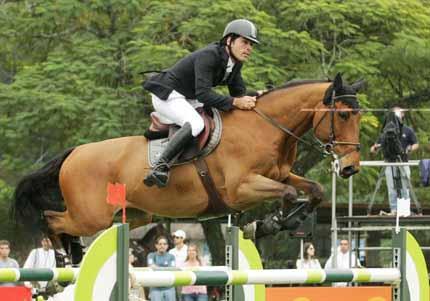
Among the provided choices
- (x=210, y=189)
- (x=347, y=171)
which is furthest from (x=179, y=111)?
(x=347, y=171)

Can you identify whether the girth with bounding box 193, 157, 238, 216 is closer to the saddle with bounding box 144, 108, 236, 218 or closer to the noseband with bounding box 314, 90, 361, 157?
the saddle with bounding box 144, 108, 236, 218

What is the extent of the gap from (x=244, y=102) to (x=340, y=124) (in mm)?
788

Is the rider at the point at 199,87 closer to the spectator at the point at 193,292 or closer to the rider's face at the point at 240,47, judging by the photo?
the rider's face at the point at 240,47

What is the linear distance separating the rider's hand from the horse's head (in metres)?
0.53

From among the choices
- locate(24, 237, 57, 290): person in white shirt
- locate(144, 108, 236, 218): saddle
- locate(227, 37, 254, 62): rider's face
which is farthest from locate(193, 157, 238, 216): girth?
locate(24, 237, 57, 290): person in white shirt

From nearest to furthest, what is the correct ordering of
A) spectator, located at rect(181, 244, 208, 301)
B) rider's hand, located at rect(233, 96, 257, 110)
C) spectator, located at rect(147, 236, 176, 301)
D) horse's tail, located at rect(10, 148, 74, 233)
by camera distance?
rider's hand, located at rect(233, 96, 257, 110) → horse's tail, located at rect(10, 148, 74, 233) → spectator, located at rect(147, 236, 176, 301) → spectator, located at rect(181, 244, 208, 301)

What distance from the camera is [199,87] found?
9.21 meters

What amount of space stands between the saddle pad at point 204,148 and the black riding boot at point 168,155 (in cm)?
13

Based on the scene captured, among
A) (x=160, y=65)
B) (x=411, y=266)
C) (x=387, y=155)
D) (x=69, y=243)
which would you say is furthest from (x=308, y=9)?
(x=411, y=266)

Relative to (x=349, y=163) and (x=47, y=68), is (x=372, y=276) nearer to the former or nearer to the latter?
(x=349, y=163)

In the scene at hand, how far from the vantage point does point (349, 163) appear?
30.7ft

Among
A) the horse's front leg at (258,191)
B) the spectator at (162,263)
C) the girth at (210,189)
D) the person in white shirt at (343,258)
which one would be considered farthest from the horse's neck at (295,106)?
the person in white shirt at (343,258)

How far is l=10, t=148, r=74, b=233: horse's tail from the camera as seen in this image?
34.7ft

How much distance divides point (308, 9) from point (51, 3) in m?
4.61
